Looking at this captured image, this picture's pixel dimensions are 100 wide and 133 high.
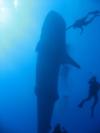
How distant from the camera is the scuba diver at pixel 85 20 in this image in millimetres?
1449

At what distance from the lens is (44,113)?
1.48m

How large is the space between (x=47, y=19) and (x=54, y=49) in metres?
0.16

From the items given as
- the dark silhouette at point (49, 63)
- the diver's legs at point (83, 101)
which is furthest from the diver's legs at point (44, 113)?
the diver's legs at point (83, 101)

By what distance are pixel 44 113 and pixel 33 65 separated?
0.89 ft

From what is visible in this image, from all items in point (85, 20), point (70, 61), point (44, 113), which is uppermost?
point (85, 20)

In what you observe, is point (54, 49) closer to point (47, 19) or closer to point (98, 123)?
point (47, 19)

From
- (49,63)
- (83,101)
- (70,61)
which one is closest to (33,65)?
(49,63)

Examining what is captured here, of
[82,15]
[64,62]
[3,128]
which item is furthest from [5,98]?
[82,15]

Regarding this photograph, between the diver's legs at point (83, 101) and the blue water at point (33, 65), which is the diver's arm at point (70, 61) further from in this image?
the diver's legs at point (83, 101)

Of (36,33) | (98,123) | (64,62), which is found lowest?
(98,123)

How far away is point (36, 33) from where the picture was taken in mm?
1438

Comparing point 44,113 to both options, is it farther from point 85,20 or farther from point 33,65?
point 85,20

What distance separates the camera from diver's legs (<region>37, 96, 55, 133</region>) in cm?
148

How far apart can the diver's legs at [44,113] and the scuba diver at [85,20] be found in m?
0.41
